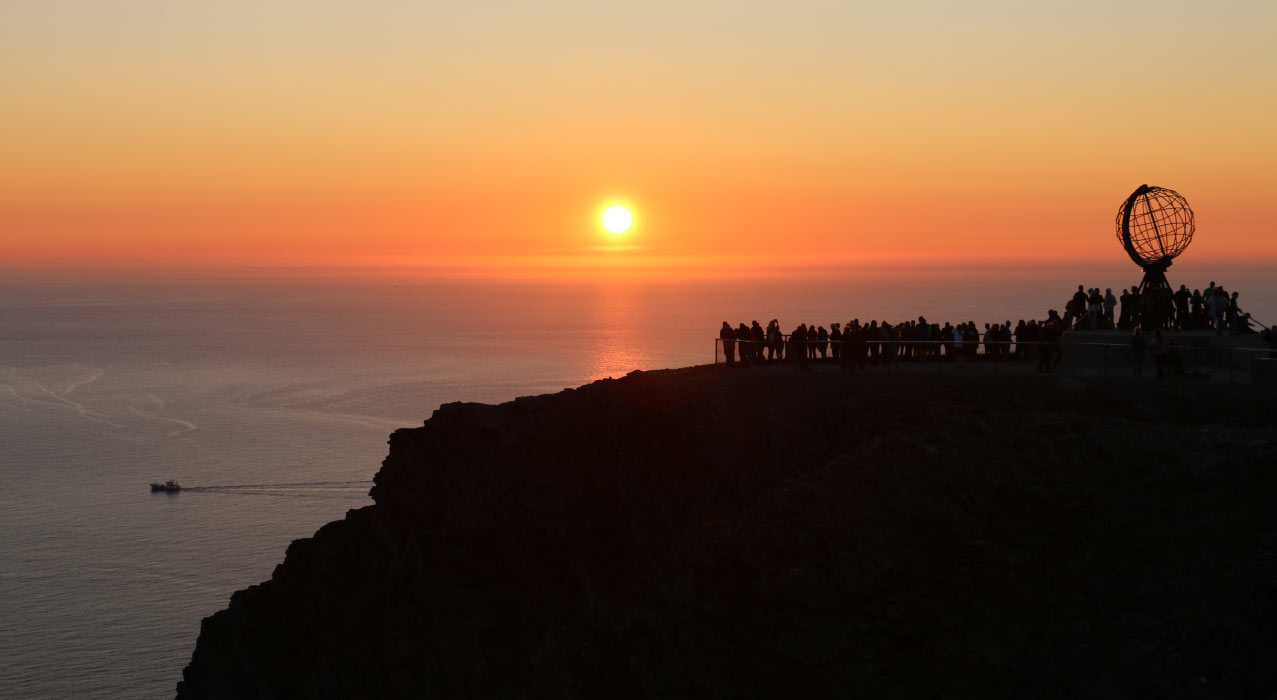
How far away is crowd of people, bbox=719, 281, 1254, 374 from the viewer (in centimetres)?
3033

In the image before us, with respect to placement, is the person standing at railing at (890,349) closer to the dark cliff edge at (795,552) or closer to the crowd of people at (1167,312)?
the dark cliff edge at (795,552)

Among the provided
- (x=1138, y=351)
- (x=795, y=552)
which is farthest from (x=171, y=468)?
(x=795, y=552)

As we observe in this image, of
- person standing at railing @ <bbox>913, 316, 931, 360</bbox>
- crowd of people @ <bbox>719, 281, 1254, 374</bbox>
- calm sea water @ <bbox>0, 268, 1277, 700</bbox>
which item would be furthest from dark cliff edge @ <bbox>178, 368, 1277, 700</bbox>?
calm sea water @ <bbox>0, 268, 1277, 700</bbox>

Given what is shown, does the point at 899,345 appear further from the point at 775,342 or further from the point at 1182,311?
the point at 1182,311

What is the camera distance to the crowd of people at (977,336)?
99.5 ft

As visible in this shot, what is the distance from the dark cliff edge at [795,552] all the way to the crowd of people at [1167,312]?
6.59 m

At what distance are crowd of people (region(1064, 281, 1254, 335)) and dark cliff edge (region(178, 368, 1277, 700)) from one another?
Answer: 6588 millimetres

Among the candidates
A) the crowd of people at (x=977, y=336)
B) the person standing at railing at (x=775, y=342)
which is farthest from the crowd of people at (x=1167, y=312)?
the person standing at railing at (x=775, y=342)

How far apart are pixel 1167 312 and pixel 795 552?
19956 millimetres

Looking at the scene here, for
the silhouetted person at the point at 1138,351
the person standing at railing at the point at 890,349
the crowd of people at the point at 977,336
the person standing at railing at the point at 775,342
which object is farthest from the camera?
the person standing at railing at the point at 775,342

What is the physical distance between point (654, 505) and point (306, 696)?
35.5 feet

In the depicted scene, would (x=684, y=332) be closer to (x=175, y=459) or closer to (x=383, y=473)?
(x=175, y=459)

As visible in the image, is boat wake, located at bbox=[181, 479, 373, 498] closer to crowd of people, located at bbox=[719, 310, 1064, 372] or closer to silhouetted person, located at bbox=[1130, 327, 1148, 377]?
crowd of people, located at bbox=[719, 310, 1064, 372]

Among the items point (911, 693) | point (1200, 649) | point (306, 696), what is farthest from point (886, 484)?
point (306, 696)
